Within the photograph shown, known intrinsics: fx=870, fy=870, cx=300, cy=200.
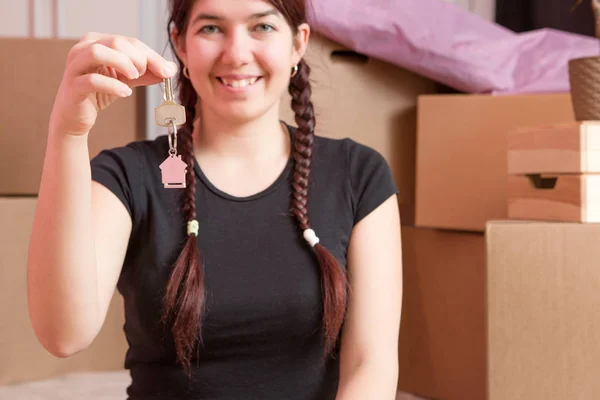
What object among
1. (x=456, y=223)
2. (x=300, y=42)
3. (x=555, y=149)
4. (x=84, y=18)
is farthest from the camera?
(x=84, y=18)

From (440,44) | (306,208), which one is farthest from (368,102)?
(306,208)

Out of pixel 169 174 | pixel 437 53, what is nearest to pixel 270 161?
pixel 169 174

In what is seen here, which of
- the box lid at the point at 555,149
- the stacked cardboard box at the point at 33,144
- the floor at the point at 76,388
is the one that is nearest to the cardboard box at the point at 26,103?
the stacked cardboard box at the point at 33,144

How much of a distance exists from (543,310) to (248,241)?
37cm

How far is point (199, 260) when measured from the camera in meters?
1.00

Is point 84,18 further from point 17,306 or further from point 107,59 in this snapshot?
point 107,59

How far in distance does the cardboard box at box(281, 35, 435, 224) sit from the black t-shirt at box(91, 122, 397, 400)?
40 centimetres

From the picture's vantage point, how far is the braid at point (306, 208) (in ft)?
3.30

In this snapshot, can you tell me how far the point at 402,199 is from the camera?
5.14 feet

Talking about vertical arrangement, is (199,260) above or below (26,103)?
below

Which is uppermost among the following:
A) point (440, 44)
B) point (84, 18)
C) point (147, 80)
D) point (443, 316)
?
point (84, 18)

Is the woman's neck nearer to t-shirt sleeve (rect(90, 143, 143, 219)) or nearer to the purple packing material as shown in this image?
t-shirt sleeve (rect(90, 143, 143, 219))

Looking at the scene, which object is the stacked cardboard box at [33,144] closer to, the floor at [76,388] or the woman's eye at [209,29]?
the floor at [76,388]

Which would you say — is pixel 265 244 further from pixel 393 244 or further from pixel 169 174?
pixel 169 174
